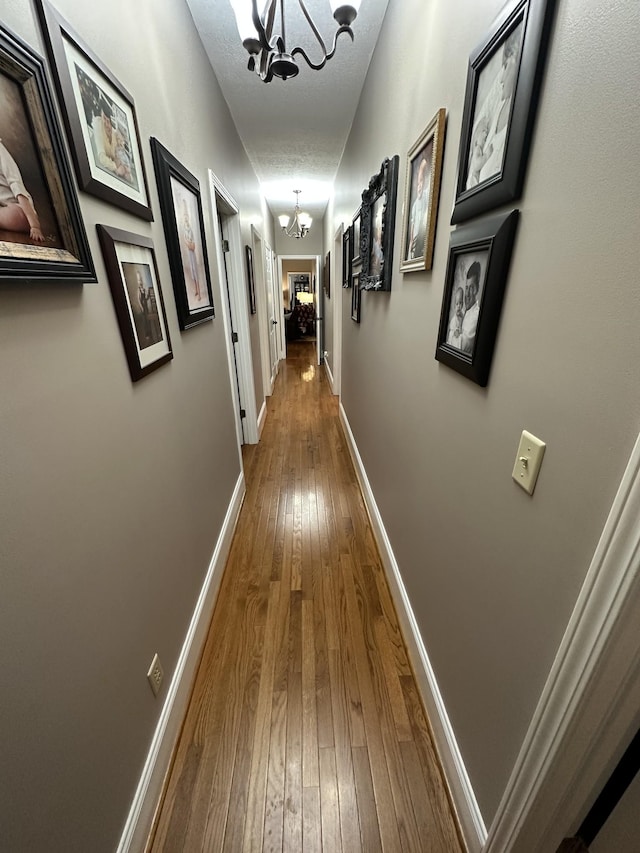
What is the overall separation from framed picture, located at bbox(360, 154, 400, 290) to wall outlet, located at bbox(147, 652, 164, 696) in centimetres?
176

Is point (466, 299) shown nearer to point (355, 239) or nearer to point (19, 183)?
point (19, 183)

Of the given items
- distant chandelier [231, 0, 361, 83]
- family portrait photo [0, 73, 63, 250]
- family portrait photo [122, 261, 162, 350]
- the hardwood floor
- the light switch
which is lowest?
the hardwood floor

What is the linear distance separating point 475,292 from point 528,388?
308 mm

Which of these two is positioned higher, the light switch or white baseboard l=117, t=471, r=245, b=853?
the light switch

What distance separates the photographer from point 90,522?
76 centimetres

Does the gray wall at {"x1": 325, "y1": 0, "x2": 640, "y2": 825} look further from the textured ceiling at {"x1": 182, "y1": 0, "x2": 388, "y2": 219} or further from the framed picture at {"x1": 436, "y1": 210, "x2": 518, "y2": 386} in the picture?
the textured ceiling at {"x1": 182, "y1": 0, "x2": 388, "y2": 219}

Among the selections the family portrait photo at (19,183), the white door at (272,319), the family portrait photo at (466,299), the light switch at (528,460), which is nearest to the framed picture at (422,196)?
the family portrait photo at (466,299)

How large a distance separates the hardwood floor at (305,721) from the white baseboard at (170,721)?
2.1 inches

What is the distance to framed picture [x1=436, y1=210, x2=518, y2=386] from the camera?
0.71 meters

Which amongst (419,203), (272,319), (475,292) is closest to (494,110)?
(475,292)

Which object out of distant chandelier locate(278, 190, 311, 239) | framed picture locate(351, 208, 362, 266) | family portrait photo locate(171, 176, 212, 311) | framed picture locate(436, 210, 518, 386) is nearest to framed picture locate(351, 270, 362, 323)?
framed picture locate(351, 208, 362, 266)

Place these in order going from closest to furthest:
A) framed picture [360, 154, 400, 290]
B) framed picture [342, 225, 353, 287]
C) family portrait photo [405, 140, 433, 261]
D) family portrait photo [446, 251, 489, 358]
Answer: family portrait photo [446, 251, 489, 358] → family portrait photo [405, 140, 433, 261] → framed picture [360, 154, 400, 290] → framed picture [342, 225, 353, 287]

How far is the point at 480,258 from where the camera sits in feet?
2.57

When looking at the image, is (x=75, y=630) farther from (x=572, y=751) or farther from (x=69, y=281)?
(x=572, y=751)
